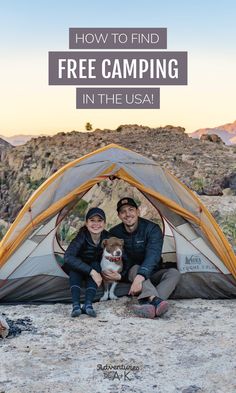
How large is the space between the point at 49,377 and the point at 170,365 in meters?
0.93

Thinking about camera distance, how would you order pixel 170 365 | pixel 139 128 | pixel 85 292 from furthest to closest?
pixel 139 128 → pixel 85 292 → pixel 170 365

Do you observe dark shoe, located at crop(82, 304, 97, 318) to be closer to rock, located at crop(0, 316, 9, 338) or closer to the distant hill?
rock, located at crop(0, 316, 9, 338)

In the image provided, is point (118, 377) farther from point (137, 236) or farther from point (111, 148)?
point (111, 148)

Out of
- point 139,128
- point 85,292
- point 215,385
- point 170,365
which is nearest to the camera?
point 215,385

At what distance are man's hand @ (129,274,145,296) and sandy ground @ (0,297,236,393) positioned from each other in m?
0.21

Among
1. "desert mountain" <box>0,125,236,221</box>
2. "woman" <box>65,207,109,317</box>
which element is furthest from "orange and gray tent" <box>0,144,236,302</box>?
"desert mountain" <box>0,125,236,221</box>

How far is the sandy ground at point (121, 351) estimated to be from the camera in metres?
3.90

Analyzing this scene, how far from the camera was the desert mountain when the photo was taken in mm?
23812

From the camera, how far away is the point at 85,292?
5.73 metres

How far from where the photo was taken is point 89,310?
212 inches

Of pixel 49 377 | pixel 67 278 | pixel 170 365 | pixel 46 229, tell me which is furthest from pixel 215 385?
pixel 46 229
